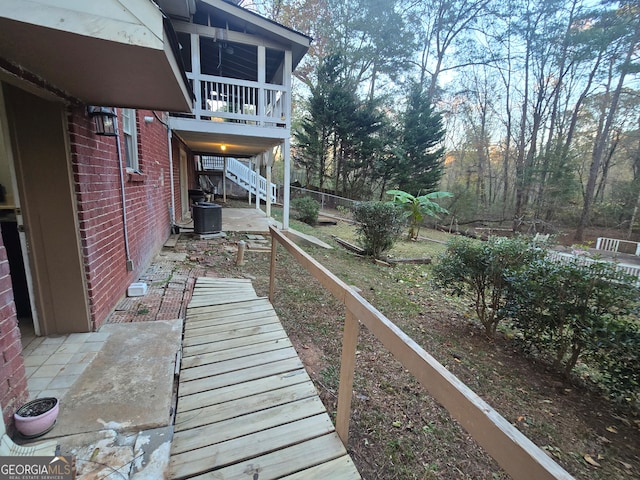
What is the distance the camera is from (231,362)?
2520mm

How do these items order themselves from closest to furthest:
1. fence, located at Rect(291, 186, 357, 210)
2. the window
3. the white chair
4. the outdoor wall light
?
the white chair
the outdoor wall light
the window
fence, located at Rect(291, 186, 357, 210)

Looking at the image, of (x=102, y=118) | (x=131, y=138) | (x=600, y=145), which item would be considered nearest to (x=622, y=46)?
(x=600, y=145)

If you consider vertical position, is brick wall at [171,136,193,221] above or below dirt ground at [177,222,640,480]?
above

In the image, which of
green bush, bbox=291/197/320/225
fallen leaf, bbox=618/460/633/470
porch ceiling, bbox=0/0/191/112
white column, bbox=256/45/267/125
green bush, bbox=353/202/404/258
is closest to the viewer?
porch ceiling, bbox=0/0/191/112

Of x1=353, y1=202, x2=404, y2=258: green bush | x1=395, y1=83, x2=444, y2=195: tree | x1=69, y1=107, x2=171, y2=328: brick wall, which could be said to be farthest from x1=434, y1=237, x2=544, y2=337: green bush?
x1=395, y1=83, x2=444, y2=195: tree

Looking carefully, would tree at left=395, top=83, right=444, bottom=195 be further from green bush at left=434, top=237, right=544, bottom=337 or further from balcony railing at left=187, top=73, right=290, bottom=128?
green bush at left=434, top=237, right=544, bottom=337

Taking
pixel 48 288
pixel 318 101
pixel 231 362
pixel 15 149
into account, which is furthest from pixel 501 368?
pixel 318 101

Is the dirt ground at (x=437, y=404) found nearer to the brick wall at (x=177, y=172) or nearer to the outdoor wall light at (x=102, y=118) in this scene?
the outdoor wall light at (x=102, y=118)

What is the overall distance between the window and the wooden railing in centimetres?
410

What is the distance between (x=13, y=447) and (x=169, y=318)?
170 centimetres

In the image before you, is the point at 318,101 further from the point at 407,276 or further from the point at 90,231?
the point at 90,231

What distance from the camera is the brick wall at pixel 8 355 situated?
1611 mm

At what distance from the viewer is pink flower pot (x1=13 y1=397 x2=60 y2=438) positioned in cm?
162

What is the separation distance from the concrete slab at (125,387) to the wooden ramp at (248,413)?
13 centimetres
